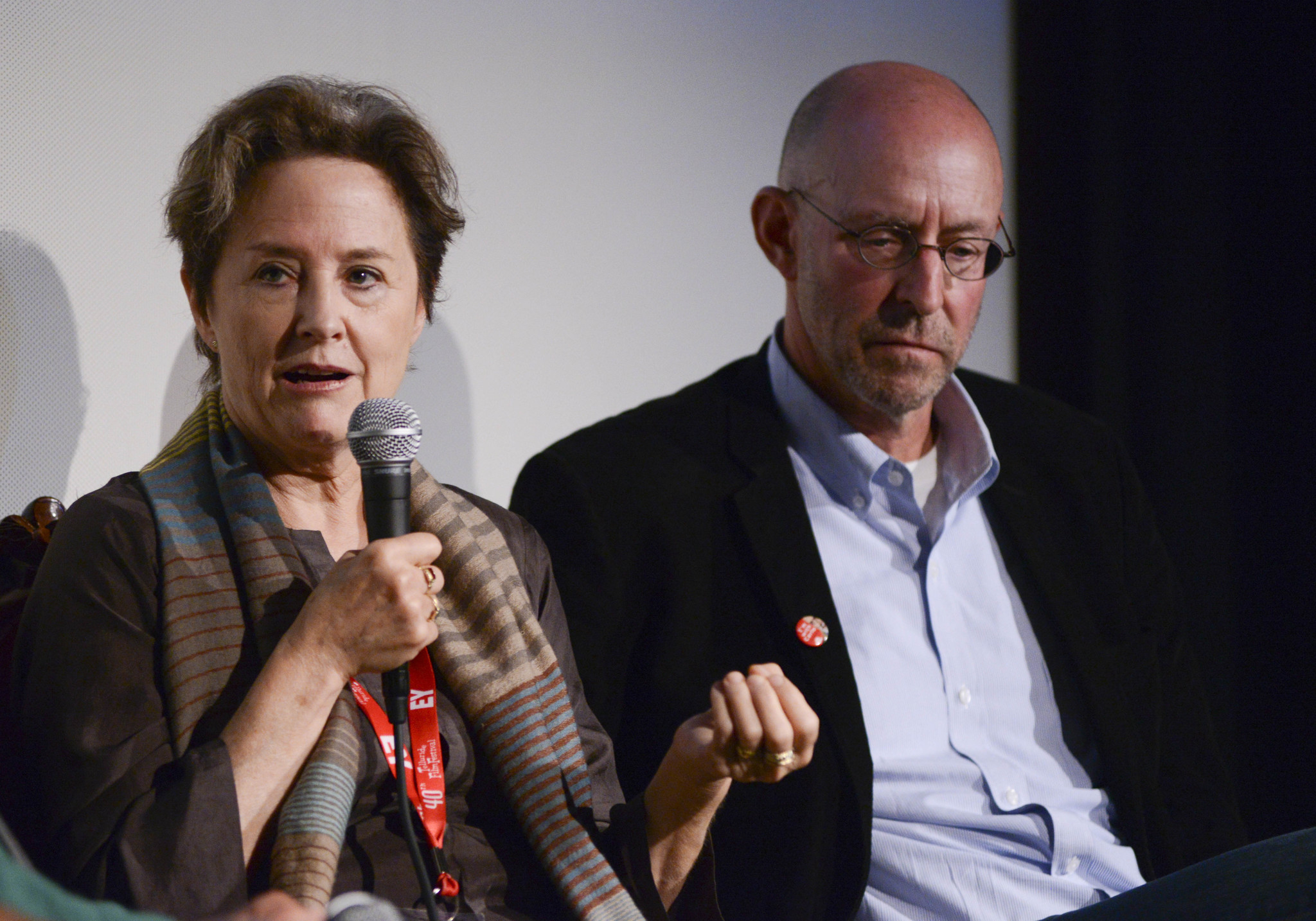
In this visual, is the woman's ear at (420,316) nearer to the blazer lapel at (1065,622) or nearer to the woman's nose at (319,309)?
the woman's nose at (319,309)

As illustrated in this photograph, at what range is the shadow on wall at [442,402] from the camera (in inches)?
76.5

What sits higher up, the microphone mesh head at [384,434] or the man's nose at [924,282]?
the man's nose at [924,282]

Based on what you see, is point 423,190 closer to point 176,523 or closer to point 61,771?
point 176,523

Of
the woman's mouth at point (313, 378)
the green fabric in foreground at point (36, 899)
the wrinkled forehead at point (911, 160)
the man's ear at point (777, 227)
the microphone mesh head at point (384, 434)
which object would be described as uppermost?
the wrinkled forehead at point (911, 160)

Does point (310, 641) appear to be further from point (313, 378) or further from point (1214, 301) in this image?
point (1214, 301)

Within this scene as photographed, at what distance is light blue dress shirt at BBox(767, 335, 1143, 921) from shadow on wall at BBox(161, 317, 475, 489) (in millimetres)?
526

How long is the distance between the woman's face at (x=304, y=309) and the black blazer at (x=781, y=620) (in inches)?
17.8

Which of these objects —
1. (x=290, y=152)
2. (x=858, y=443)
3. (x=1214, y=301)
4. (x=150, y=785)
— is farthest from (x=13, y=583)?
(x=1214, y=301)

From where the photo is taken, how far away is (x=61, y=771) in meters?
1.11

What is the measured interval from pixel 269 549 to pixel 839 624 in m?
0.78

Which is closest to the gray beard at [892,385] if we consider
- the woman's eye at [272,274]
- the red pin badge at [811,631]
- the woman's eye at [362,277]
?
the red pin badge at [811,631]

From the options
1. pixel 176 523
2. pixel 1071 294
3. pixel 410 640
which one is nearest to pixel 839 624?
A: pixel 410 640

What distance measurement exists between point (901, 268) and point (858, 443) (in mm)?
270

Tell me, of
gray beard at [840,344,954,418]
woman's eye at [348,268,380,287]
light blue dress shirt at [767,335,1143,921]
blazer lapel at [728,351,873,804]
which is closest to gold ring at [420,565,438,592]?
woman's eye at [348,268,380,287]
